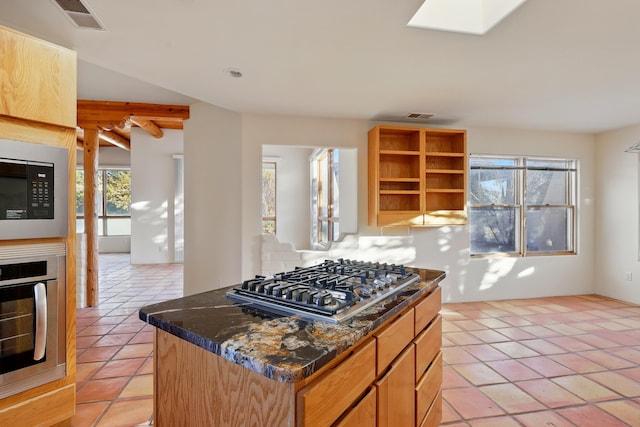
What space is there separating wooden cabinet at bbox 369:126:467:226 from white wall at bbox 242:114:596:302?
0.81 ft

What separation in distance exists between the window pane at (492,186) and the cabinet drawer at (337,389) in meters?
4.09

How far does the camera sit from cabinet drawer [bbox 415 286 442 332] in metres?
1.53

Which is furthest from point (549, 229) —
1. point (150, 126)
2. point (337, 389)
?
point (150, 126)

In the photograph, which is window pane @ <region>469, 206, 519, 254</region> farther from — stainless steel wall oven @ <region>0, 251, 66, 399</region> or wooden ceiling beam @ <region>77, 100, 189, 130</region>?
stainless steel wall oven @ <region>0, 251, 66, 399</region>

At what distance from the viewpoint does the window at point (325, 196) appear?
16.7 feet

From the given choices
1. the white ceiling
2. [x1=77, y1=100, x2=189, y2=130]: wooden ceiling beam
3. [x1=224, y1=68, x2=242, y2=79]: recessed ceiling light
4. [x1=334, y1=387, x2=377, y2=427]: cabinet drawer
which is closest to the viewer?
[x1=334, y1=387, x2=377, y2=427]: cabinet drawer

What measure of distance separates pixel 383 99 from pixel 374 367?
281 cm

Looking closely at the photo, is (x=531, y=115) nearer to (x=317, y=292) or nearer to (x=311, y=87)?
(x=311, y=87)

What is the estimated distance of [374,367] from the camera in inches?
44.1

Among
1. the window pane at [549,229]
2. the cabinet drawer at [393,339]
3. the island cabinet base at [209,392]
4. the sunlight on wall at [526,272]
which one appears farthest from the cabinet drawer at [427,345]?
the window pane at [549,229]

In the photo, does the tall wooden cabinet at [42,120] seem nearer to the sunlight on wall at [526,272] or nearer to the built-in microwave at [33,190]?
the built-in microwave at [33,190]

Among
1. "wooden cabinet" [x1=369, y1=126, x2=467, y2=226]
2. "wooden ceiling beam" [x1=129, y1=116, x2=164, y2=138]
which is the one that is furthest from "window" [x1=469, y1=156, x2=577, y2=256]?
"wooden ceiling beam" [x1=129, y1=116, x2=164, y2=138]

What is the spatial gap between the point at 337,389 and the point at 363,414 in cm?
20

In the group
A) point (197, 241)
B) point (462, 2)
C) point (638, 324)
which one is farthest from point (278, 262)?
point (638, 324)
